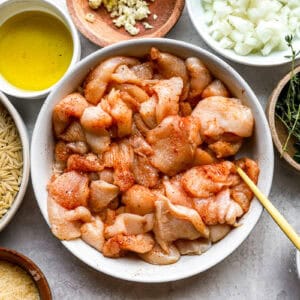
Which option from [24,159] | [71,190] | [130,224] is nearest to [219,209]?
[130,224]

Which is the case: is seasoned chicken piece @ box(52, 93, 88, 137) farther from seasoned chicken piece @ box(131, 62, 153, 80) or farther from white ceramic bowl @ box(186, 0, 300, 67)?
white ceramic bowl @ box(186, 0, 300, 67)

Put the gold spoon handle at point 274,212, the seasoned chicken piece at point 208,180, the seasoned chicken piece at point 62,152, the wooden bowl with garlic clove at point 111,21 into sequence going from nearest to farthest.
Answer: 1. the gold spoon handle at point 274,212
2. the seasoned chicken piece at point 208,180
3. the seasoned chicken piece at point 62,152
4. the wooden bowl with garlic clove at point 111,21

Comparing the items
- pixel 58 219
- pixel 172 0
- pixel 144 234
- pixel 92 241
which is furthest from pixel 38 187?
pixel 172 0

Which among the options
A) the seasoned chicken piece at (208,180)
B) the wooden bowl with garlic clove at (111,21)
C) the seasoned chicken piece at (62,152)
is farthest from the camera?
the wooden bowl with garlic clove at (111,21)

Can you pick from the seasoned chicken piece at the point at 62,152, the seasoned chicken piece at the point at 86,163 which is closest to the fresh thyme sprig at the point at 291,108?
the seasoned chicken piece at the point at 86,163

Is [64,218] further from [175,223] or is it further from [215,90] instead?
[215,90]

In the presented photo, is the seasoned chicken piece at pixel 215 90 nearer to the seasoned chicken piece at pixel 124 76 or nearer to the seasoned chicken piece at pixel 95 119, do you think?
the seasoned chicken piece at pixel 124 76

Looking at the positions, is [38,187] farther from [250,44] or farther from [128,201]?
[250,44]

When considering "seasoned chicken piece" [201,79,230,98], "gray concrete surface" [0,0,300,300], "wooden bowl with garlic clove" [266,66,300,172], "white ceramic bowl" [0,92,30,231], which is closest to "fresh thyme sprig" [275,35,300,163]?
"wooden bowl with garlic clove" [266,66,300,172]
